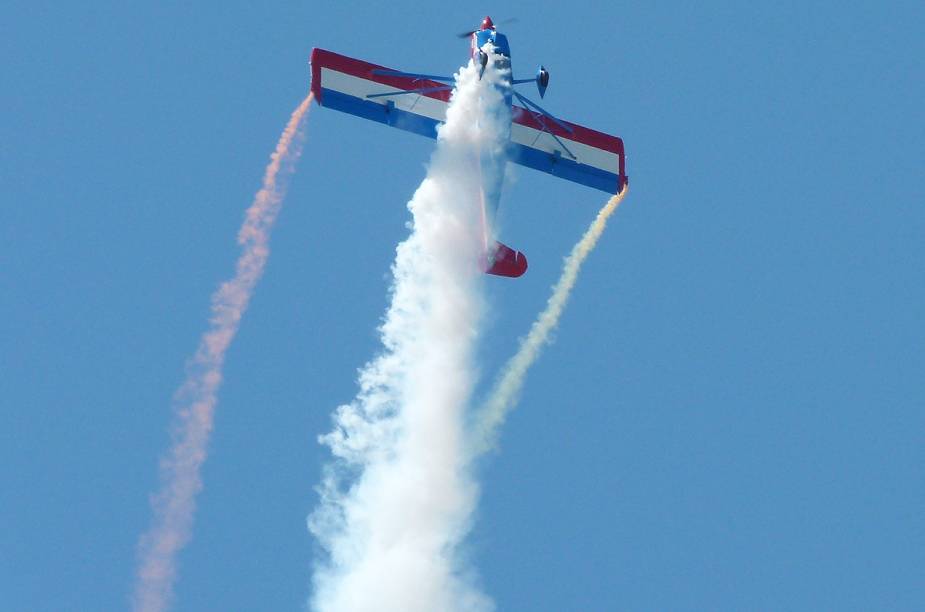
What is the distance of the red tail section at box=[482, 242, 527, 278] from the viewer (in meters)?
43.7

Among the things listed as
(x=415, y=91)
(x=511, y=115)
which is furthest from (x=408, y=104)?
(x=511, y=115)

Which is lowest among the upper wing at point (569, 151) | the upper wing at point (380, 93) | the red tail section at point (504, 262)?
the red tail section at point (504, 262)

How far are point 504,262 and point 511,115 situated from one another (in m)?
3.56

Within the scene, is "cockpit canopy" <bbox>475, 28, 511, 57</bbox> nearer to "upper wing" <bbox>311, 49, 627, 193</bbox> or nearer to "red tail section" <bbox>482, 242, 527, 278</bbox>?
"upper wing" <bbox>311, 49, 627, 193</bbox>

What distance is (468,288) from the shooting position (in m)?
43.7

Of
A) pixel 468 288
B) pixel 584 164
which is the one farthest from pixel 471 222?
pixel 584 164

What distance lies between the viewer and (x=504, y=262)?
144 ft

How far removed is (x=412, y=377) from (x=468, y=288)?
2444 millimetres

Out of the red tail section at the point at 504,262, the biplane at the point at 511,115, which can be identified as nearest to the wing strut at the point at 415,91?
the biplane at the point at 511,115

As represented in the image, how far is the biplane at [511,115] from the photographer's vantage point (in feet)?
140

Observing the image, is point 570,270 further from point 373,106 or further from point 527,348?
point 373,106

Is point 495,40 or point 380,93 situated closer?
point 495,40

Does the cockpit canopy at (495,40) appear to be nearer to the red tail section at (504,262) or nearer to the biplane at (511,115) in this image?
the biplane at (511,115)

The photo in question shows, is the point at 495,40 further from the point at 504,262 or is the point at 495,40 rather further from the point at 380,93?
the point at 504,262
